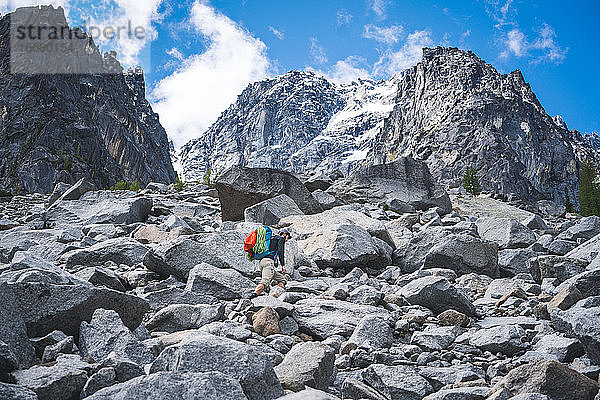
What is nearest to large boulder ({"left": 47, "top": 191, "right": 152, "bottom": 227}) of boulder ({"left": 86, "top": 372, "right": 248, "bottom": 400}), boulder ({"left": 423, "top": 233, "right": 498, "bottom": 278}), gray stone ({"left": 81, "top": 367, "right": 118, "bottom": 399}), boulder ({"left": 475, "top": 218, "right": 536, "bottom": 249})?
boulder ({"left": 423, "top": 233, "right": 498, "bottom": 278})

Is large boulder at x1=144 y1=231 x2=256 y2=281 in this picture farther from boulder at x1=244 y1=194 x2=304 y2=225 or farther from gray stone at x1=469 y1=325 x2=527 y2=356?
boulder at x1=244 y1=194 x2=304 y2=225

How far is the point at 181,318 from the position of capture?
20.0 ft

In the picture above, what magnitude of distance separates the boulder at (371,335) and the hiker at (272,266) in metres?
2.50

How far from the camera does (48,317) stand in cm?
484

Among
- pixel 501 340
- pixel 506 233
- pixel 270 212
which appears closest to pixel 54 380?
pixel 501 340

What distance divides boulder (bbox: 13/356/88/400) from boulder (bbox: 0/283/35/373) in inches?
6.2

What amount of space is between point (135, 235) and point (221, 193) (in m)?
5.23

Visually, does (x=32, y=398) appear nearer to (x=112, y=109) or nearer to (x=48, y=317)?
(x=48, y=317)

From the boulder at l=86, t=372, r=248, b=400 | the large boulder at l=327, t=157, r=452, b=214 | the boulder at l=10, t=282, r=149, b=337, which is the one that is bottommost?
the boulder at l=86, t=372, r=248, b=400

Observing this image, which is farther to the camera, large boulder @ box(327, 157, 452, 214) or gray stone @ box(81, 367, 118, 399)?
large boulder @ box(327, 157, 452, 214)

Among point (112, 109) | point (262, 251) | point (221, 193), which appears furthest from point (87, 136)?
point (262, 251)

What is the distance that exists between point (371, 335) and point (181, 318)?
2.56 metres

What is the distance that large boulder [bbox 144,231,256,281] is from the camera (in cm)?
896

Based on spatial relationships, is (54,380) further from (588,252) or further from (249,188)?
(249,188)
